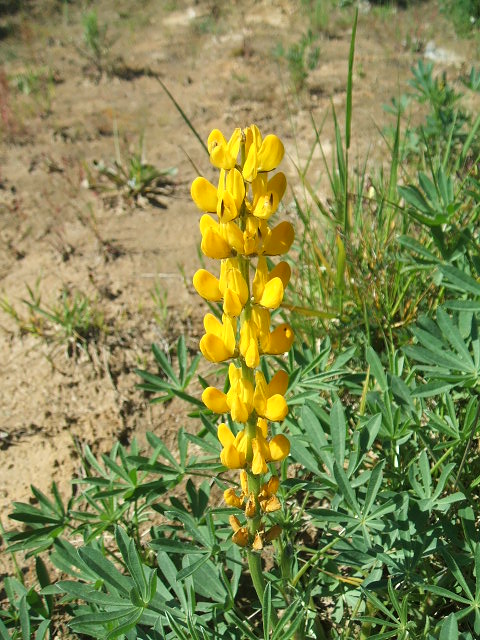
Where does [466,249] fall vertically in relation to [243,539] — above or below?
above

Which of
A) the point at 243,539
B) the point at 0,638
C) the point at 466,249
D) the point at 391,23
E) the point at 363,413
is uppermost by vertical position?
the point at 391,23

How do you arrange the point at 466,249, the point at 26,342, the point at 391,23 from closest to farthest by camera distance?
the point at 466,249, the point at 26,342, the point at 391,23

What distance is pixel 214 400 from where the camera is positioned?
1375 mm

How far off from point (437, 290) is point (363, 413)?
2.48 ft

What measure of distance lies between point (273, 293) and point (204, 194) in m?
0.25

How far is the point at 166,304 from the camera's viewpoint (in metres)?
3.19

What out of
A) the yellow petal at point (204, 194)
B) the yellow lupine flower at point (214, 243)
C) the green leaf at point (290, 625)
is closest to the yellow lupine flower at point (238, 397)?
the yellow lupine flower at point (214, 243)

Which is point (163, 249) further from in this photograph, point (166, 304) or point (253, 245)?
point (253, 245)

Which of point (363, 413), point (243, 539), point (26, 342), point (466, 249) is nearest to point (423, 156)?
point (466, 249)

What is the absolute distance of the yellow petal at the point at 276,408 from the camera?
4.33ft

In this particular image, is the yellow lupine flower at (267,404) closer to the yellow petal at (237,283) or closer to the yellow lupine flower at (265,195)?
the yellow petal at (237,283)

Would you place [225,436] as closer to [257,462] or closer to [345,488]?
[257,462]

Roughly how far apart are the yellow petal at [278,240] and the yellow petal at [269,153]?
13 centimetres

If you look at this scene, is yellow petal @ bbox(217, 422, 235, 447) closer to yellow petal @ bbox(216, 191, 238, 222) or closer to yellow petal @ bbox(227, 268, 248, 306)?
yellow petal @ bbox(227, 268, 248, 306)
